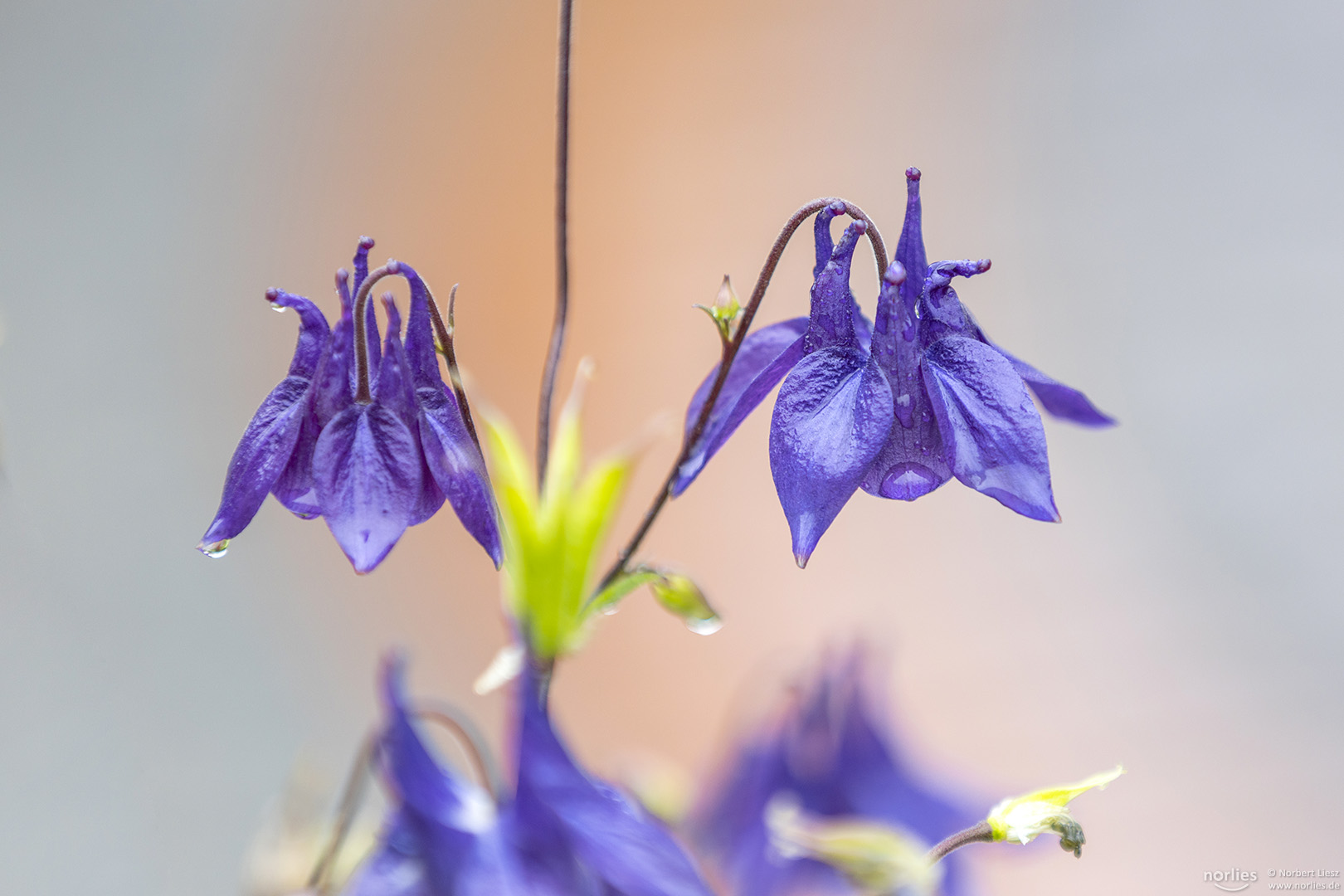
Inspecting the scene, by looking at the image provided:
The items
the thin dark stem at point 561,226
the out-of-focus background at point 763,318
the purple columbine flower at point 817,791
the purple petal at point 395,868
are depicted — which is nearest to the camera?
the purple petal at point 395,868

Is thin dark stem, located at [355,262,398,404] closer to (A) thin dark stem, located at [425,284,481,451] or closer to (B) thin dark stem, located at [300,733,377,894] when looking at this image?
(A) thin dark stem, located at [425,284,481,451]

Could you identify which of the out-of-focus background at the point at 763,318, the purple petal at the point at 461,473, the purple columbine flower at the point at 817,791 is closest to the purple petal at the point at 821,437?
the purple petal at the point at 461,473

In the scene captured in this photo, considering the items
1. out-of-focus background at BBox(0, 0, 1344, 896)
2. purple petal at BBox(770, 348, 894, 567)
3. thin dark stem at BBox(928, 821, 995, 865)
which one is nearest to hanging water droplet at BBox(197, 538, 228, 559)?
purple petal at BBox(770, 348, 894, 567)

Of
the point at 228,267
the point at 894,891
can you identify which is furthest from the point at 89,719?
the point at 894,891

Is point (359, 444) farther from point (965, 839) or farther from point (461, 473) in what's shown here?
point (965, 839)

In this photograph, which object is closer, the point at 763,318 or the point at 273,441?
the point at 273,441

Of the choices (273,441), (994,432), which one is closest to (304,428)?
(273,441)

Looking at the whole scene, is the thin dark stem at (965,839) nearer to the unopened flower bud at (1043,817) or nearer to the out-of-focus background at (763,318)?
the unopened flower bud at (1043,817)
